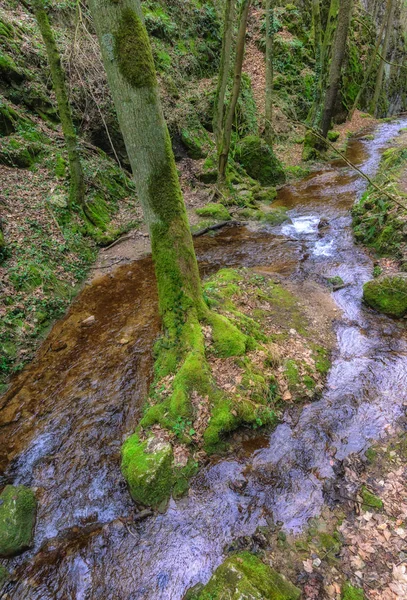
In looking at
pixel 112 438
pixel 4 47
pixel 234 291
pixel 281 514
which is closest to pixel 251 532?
pixel 281 514

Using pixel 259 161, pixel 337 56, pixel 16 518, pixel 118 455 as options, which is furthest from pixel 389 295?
pixel 337 56

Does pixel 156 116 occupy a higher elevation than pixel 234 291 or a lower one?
higher

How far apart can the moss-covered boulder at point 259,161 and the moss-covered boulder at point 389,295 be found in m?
9.98

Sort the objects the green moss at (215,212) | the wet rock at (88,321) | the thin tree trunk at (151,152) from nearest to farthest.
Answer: the thin tree trunk at (151,152)
the wet rock at (88,321)
the green moss at (215,212)

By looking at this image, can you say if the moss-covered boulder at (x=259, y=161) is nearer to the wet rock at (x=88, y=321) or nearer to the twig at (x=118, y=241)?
the twig at (x=118, y=241)

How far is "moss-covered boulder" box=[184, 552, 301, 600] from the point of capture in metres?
2.70

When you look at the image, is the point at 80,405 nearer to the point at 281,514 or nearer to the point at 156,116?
the point at 281,514

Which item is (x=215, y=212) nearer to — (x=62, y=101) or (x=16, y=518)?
(x=62, y=101)

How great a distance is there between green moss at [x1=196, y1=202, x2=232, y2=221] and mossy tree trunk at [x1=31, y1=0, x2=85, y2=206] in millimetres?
4132

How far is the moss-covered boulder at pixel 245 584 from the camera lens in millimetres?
2701

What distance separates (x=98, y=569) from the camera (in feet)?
11.3

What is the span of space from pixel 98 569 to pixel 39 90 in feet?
45.4

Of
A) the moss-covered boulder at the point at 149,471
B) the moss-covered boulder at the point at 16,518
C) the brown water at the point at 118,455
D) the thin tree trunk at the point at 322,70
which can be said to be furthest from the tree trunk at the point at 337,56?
the moss-covered boulder at the point at 16,518

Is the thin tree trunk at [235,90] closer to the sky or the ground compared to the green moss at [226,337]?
closer to the sky
